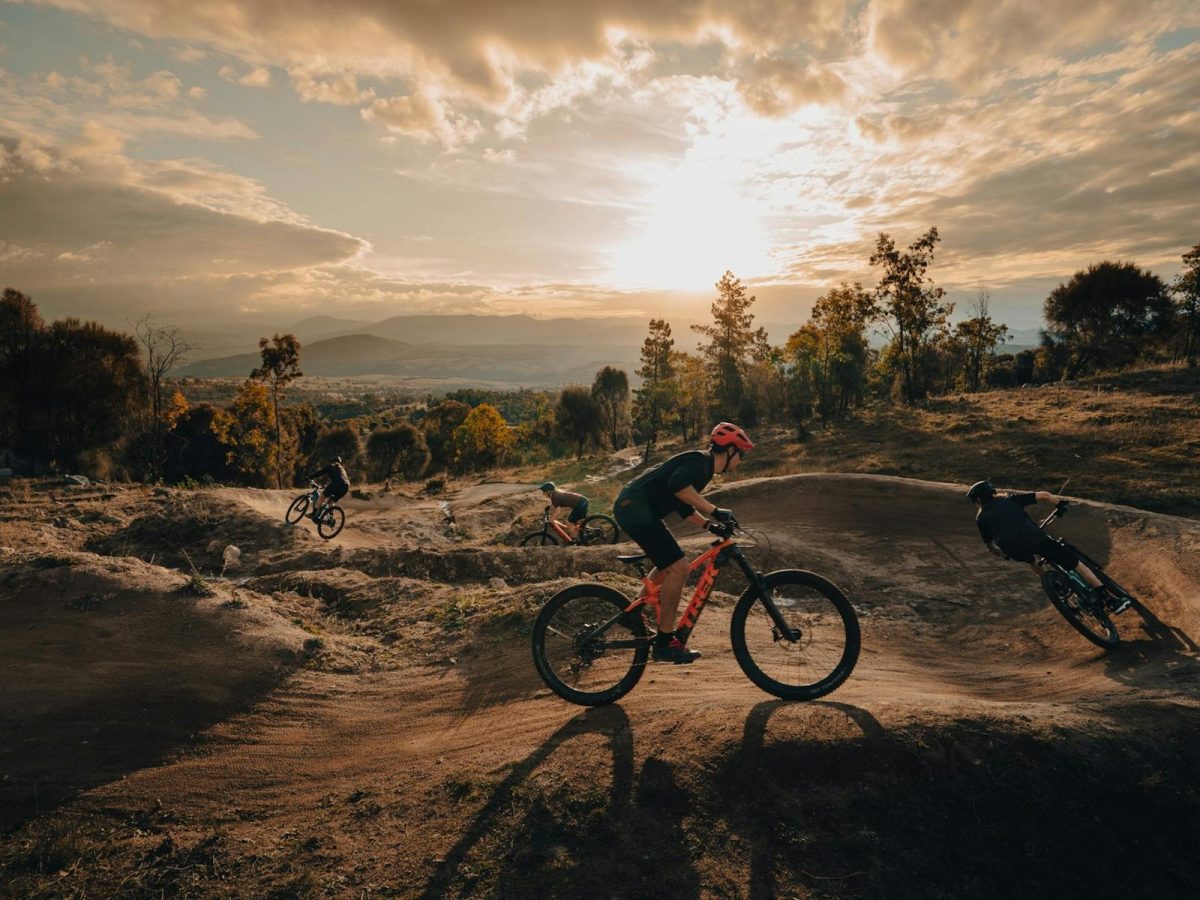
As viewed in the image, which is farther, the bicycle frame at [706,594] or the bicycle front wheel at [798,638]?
the bicycle frame at [706,594]

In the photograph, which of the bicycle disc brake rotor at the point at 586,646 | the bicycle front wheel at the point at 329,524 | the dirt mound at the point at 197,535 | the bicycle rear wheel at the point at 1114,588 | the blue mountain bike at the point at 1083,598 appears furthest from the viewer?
the bicycle front wheel at the point at 329,524

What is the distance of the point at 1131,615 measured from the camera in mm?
9398

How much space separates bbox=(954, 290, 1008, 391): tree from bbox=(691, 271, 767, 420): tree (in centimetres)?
2367

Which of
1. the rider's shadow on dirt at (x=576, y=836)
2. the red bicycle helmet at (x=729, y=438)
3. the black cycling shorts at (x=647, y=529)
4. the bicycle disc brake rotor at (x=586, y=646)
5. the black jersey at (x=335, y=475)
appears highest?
the red bicycle helmet at (x=729, y=438)

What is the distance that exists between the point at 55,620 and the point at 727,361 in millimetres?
60481

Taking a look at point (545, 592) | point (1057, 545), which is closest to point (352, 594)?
point (545, 592)

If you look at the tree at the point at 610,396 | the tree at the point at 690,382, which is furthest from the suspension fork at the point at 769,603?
the tree at the point at 610,396

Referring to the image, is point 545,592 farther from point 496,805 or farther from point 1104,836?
point 1104,836

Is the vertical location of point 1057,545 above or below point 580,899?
above

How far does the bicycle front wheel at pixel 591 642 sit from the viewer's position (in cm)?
670

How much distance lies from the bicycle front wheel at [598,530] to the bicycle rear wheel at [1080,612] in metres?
10.3

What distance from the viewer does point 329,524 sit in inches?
832

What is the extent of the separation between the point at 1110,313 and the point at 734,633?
242 ft

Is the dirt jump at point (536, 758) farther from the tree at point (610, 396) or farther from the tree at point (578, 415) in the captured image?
the tree at point (610, 396)
